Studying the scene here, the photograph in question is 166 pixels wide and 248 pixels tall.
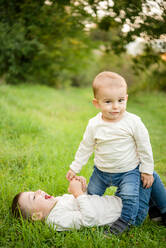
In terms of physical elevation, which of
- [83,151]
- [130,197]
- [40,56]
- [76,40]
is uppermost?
[83,151]

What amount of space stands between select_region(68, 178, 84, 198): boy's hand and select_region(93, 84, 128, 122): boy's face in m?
0.70

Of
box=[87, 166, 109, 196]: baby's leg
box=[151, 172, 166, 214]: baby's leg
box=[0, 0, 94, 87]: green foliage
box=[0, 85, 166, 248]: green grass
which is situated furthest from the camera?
box=[0, 0, 94, 87]: green foliage

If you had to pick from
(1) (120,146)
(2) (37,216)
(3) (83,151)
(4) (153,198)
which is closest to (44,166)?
(3) (83,151)

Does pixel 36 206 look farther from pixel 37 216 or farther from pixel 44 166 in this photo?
pixel 44 166

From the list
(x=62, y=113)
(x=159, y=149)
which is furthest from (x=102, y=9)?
(x=62, y=113)

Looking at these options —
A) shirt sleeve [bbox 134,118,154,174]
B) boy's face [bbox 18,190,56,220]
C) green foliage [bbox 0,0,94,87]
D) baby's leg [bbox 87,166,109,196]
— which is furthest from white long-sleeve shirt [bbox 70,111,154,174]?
green foliage [bbox 0,0,94,87]

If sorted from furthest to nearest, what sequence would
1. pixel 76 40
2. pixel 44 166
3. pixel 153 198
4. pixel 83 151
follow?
pixel 76 40 → pixel 44 166 → pixel 83 151 → pixel 153 198

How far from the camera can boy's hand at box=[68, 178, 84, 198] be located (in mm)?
2234

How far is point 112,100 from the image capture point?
82.8 inches

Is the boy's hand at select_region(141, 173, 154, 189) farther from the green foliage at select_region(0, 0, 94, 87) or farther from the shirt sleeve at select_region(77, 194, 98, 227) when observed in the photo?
the green foliage at select_region(0, 0, 94, 87)

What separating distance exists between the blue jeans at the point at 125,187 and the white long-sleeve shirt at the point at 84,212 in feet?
0.35

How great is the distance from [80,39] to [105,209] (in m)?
9.22

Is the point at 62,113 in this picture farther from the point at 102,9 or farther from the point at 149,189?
the point at 149,189

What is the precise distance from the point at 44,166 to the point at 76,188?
3.59 ft
